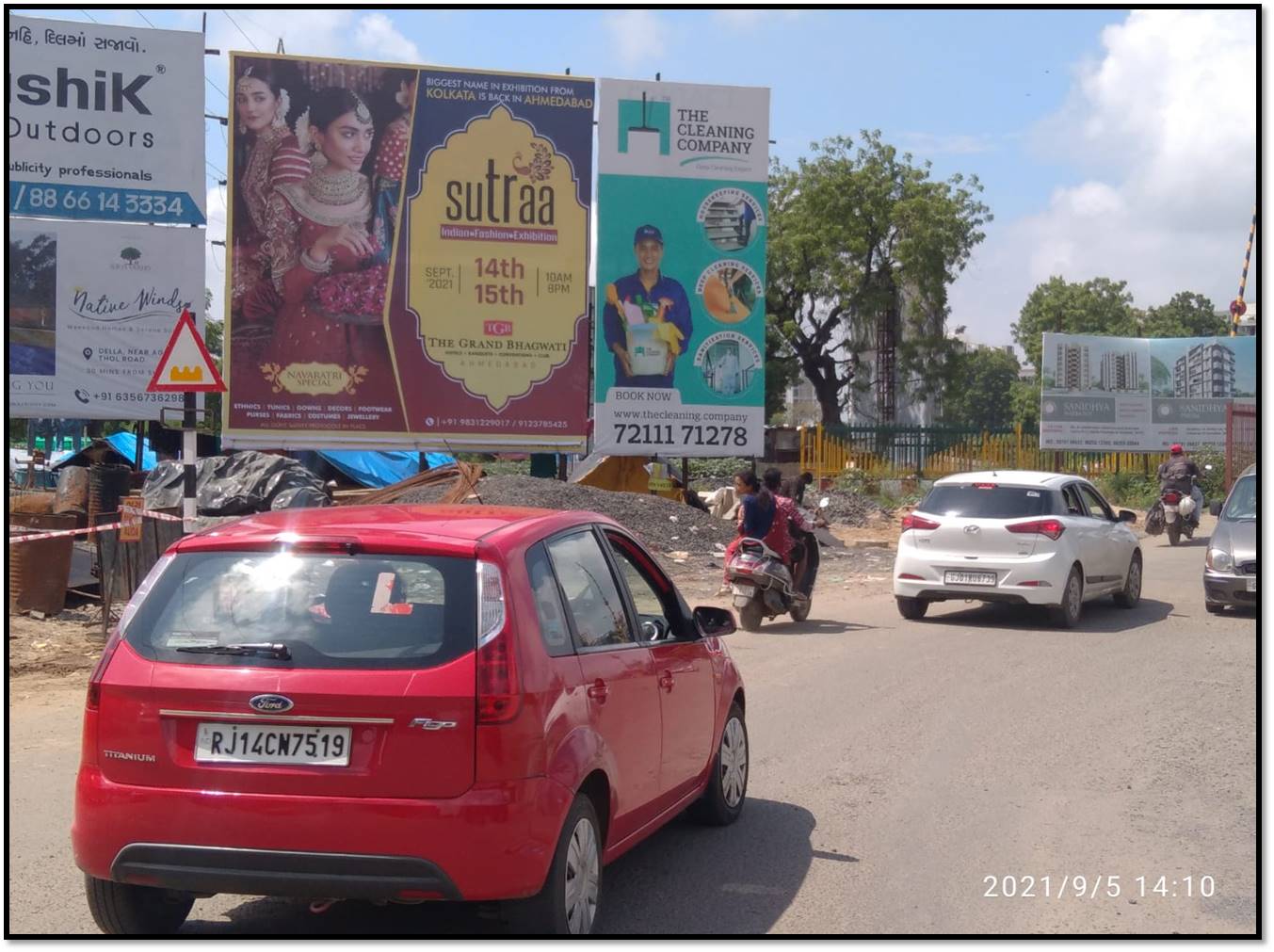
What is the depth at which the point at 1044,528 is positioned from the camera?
45.3 ft

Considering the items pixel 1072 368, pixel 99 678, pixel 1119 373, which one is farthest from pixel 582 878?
pixel 1119 373

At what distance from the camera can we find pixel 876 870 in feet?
19.2

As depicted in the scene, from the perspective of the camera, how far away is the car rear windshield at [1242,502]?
14.4 meters

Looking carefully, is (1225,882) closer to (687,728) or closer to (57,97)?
(687,728)

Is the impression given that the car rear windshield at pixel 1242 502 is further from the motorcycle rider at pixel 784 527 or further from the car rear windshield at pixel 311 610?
the car rear windshield at pixel 311 610

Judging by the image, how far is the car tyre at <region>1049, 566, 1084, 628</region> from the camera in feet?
45.2

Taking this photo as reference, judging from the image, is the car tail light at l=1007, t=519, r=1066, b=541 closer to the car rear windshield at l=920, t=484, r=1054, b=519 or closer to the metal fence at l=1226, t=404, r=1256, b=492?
the car rear windshield at l=920, t=484, r=1054, b=519

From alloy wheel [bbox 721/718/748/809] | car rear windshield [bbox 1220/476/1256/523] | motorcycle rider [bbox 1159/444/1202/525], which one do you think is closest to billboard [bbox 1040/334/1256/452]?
motorcycle rider [bbox 1159/444/1202/525]

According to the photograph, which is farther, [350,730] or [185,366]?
[185,366]

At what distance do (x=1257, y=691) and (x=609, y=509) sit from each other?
14.6m

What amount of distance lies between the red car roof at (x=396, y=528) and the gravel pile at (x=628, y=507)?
1649cm

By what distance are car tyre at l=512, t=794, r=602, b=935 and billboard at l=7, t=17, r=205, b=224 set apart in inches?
880

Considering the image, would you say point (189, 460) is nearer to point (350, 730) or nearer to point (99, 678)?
point (99, 678)

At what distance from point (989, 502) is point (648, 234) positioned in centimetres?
1409
